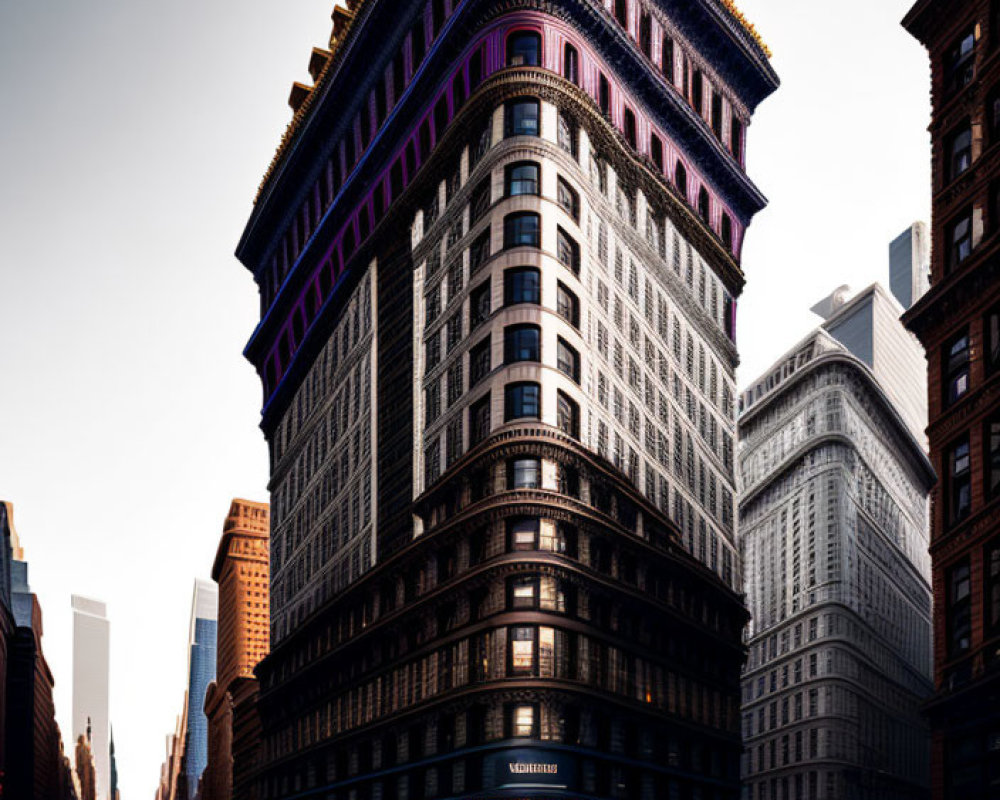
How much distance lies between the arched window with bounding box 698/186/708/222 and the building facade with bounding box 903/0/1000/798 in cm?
5194

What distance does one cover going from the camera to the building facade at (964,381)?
63500 millimetres

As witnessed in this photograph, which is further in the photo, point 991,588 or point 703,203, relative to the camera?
point 703,203

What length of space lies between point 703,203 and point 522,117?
1322 inches

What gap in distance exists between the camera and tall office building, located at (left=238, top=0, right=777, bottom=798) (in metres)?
93.9

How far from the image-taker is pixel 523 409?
315 ft

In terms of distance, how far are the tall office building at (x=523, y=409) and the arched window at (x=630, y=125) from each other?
0.23 meters

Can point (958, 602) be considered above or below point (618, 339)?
below

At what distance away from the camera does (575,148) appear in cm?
10456

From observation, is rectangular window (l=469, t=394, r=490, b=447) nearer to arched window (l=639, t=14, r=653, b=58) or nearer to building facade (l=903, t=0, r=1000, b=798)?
building facade (l=903, t=0, r=1000, b=798)

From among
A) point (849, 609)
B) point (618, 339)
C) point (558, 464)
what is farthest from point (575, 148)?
point (849, 609)

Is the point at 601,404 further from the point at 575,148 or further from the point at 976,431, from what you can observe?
the point at 976,431

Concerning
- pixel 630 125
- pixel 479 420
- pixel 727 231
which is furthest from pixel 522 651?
pixel 727 231

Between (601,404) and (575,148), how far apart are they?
59.1 ft

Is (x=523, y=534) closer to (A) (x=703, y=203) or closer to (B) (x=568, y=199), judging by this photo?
(B) (x=568, y=199)
